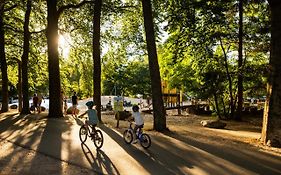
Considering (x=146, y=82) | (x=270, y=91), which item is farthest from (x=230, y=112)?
(x=146, y=82)

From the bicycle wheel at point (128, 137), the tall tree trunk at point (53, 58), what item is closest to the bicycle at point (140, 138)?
the bicycle wheel at point (128, 137)

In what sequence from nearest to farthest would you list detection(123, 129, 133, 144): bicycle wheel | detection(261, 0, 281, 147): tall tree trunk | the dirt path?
the dirt path, detection(123, 129, 133, 144): bicycle wheel, detection(261, 0, 281, 147): tall tree trunk

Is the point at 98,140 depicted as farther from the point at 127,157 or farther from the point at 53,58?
the point at 53,58

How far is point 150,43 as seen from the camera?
19.8 m

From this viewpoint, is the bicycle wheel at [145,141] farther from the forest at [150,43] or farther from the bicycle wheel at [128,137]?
the forest at [150,43]

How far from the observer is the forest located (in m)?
20.1

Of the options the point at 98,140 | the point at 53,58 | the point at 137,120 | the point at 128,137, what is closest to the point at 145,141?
the point at 137,120

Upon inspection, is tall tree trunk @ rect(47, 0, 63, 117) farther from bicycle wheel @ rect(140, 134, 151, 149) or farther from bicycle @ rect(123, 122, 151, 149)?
bicycle wheel @ rect(140, 134, 151, 149)

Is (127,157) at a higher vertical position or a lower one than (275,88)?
lower

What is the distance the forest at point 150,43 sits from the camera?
66.1 ft

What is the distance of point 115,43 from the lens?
3294cm

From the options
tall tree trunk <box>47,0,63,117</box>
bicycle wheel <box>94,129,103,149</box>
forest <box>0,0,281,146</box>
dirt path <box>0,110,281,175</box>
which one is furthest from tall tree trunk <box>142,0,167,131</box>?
tall tree trunk <box>47,0,63,117</box>

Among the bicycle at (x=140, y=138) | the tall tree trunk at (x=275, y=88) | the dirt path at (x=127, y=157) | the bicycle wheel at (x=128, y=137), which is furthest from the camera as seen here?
the tall tree trunk at (x=275, y=88)

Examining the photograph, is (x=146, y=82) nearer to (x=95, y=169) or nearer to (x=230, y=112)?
(x=230, y=112)
